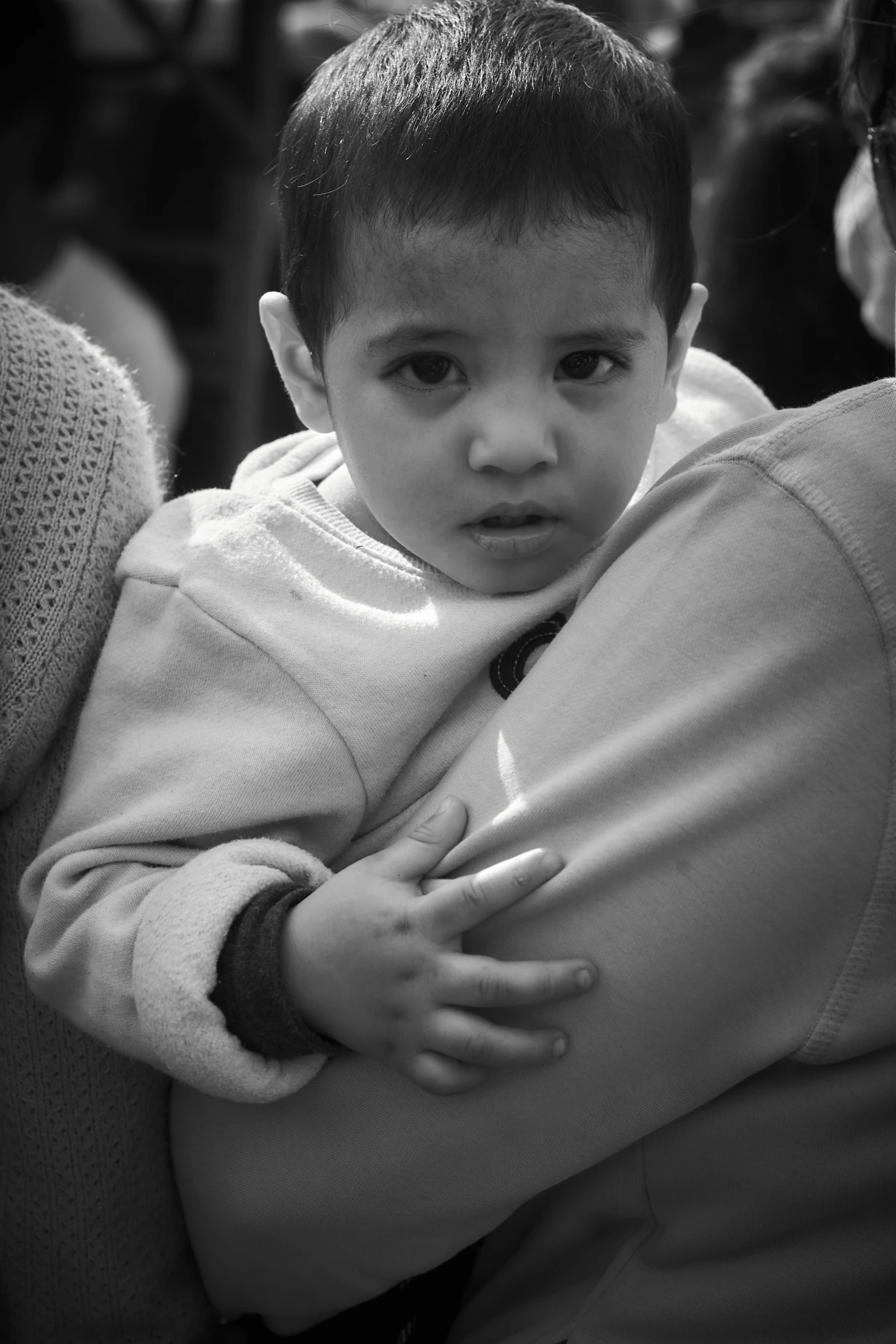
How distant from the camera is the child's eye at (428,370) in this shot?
1118 mm

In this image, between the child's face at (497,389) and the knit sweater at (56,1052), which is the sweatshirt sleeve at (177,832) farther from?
the child's face at (497,389)

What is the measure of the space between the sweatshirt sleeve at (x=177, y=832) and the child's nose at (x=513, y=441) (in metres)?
0.26

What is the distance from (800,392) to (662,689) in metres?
1.73

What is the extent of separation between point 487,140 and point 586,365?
21 centimetres

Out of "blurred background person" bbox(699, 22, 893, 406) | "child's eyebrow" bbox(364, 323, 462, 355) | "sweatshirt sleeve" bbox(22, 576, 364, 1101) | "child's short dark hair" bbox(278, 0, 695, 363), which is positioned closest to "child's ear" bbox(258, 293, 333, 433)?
"child's short dark hair" bbox(278, 0, 695, 363)

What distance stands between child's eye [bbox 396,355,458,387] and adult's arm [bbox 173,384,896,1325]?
9.8 inches

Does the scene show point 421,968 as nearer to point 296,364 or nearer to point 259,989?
point 259,989

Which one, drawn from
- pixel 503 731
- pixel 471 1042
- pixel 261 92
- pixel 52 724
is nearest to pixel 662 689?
pixel 503 731

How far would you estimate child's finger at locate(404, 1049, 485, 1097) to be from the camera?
0.93 meters

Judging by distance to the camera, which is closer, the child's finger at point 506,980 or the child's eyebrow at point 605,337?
the child's finger at point 506,980

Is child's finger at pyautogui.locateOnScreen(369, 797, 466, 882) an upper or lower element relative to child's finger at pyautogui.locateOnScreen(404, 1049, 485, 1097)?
upper

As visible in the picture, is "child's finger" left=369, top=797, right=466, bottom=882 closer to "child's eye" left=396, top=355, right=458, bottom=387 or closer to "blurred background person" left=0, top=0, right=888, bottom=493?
"child's eye" left=396, top=355, right=458, bottom=387

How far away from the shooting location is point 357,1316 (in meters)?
1.20

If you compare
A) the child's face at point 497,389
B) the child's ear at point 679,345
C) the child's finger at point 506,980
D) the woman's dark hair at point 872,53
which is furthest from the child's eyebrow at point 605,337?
the child's finger at point 506,980
